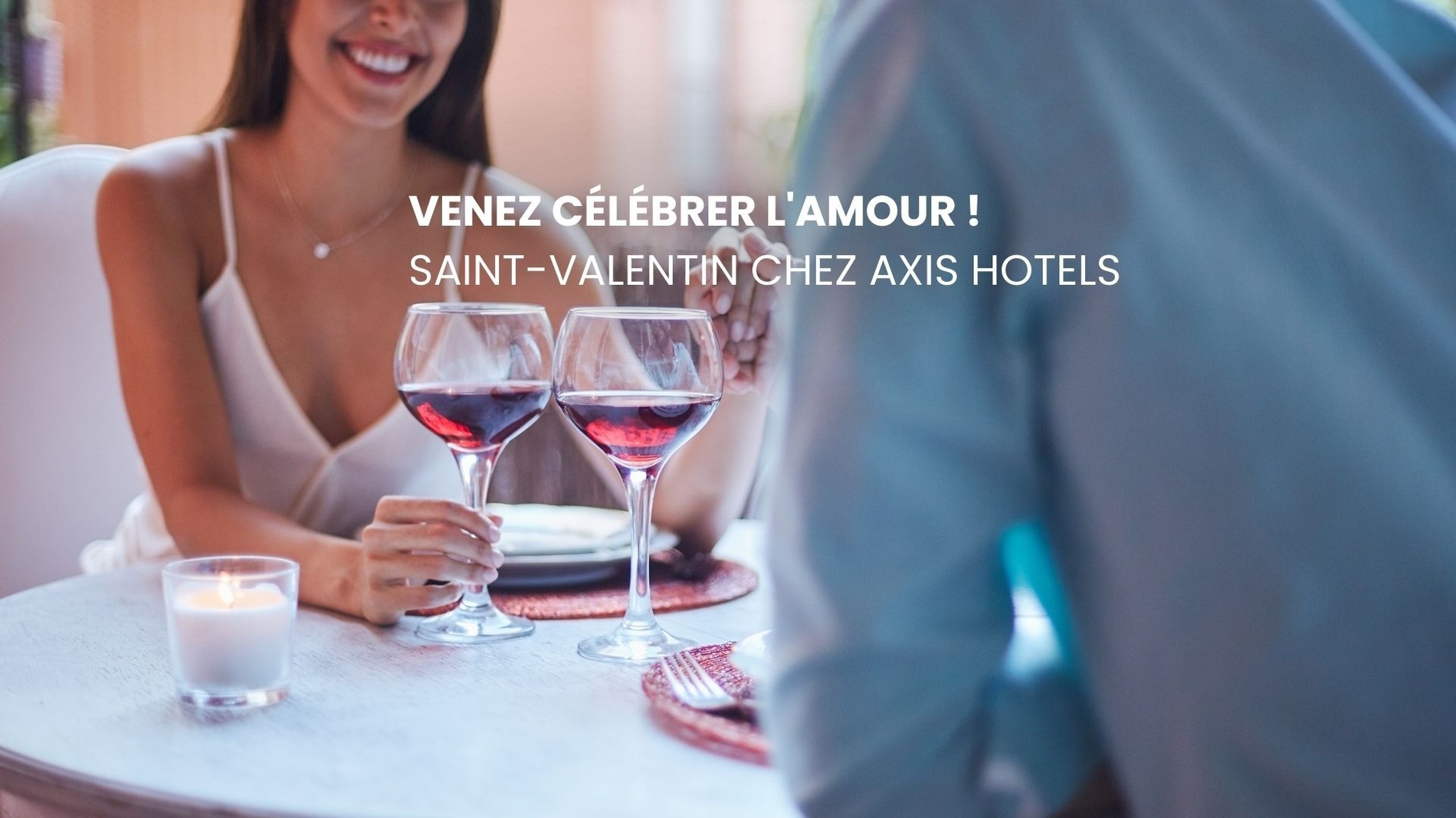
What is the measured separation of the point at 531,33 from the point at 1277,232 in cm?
518

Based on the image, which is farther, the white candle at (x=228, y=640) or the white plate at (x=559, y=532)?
the white plate at (x=559, y=532)

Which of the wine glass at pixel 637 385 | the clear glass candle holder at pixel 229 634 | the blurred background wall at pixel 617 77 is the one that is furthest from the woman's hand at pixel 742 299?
the blurred background wall at pixel 617 77

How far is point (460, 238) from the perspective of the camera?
180cm

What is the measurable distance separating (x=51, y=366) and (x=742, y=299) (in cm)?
112

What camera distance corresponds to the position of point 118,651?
91cm

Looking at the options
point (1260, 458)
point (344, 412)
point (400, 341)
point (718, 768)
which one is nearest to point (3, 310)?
point (344, 412)

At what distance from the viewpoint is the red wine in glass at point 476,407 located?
38.7 inches

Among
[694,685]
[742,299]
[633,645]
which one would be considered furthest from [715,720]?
[742,299]

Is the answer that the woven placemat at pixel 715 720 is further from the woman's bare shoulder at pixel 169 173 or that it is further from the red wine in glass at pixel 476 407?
the woman's bare shoulder at pixel 169 173

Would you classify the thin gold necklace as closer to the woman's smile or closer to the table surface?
the woman's smile

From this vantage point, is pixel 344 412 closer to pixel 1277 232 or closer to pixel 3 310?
pixel 3 310

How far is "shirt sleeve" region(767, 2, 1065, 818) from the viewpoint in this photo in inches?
19.2

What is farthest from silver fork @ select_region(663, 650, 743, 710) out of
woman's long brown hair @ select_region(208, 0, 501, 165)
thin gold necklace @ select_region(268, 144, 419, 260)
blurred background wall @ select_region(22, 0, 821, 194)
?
blurred background wall @ select_region(22, 0, 821, 194)

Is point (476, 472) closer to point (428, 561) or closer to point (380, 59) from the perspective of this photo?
point (428, 561)
